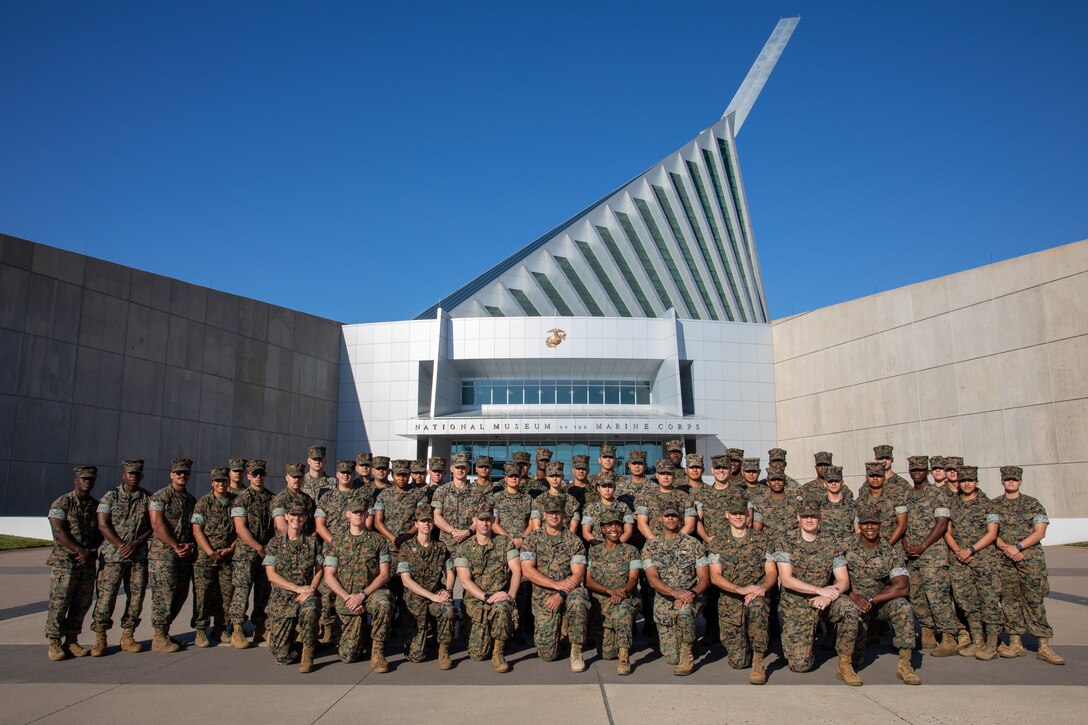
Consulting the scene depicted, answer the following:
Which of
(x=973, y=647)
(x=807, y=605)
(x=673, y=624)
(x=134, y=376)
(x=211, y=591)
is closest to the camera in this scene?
(x=807, y=605)

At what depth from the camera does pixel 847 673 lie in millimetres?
5910

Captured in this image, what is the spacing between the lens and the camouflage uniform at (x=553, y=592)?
654 centimetres

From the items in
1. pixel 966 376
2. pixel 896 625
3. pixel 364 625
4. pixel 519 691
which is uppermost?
pixel 966 376

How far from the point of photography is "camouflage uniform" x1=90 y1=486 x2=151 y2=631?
23.0 feet

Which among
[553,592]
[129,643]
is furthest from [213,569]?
[553,592]

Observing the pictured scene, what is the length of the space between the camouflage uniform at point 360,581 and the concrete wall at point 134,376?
55.8 ft

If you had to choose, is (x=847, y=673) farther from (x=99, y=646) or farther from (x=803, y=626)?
(x=99, y=646)

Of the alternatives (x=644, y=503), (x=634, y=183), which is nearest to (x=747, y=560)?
(x=644, y=503)

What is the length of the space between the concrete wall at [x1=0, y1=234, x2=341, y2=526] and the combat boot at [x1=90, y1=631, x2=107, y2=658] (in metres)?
15.4

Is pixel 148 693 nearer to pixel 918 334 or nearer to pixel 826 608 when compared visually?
pixel 826 608

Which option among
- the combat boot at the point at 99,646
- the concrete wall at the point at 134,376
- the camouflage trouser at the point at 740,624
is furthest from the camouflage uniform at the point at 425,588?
the concrete wall at the point at 134,376

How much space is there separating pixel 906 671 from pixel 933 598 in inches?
55.8

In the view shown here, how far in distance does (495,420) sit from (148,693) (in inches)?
922

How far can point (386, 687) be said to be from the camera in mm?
5859
